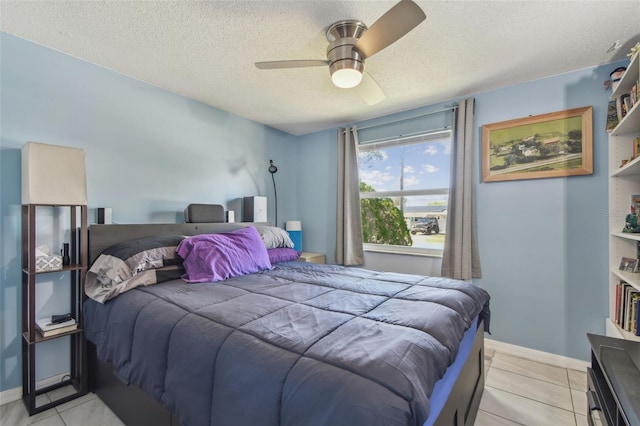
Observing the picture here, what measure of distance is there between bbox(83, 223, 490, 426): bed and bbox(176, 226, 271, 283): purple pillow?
123 mm

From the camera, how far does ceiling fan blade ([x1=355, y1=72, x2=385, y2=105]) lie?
2.00 m

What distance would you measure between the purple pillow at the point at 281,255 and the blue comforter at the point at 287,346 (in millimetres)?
824

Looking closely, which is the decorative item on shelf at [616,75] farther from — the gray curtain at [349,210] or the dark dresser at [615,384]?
the gray curtain at [349,210]

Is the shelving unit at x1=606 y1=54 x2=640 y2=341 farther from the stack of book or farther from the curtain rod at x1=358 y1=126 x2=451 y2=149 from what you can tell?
the curtain rod at x1=358 y1=126 x2=451 y2=149

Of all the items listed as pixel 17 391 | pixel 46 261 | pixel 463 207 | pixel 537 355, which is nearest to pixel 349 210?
pixel 463 207

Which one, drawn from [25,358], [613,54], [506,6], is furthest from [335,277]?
[613,54]

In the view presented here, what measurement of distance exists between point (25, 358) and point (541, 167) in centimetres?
426

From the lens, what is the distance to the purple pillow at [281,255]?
2.74 m

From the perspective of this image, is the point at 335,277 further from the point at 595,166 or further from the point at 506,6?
the point at 595,166

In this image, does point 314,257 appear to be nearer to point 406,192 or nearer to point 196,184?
point 406,192

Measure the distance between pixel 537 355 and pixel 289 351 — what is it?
262cm

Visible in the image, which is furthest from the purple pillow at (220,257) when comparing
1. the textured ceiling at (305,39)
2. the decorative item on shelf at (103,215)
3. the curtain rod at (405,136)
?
the curtain rod at (405,136)

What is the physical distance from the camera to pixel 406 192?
336 cm

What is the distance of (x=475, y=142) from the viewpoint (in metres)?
2.82
